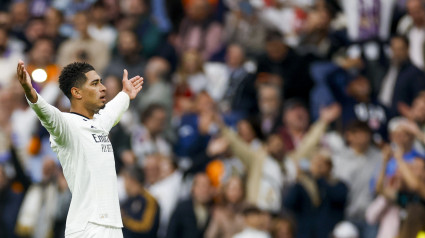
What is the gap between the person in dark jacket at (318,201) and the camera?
1149 cm

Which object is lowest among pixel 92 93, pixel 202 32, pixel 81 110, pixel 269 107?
pixel 81 110

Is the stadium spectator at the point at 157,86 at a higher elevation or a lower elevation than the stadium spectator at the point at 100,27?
lower

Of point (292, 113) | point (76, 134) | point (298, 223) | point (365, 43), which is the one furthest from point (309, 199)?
point (76, 134)

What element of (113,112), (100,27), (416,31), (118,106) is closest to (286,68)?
(416,31)

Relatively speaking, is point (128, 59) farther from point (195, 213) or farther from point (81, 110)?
point (81, 110)

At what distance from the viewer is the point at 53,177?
43.7 ft

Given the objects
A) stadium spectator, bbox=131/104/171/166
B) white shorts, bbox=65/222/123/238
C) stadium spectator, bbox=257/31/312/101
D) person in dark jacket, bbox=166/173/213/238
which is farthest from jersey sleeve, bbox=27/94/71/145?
stadium spectator, bbox=131/104/171/166

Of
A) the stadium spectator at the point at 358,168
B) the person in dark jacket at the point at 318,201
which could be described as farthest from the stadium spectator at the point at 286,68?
the person in dark jacket at the point at 318,201

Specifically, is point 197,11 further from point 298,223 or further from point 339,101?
point 298,223

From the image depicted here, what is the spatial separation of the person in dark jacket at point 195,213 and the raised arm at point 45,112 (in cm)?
573

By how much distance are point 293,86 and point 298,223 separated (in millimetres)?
2198

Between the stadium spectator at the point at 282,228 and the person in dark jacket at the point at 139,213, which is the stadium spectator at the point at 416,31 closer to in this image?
the stadium spectator at the point at 282,228

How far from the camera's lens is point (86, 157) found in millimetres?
6438

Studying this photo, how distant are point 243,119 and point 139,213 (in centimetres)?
196
